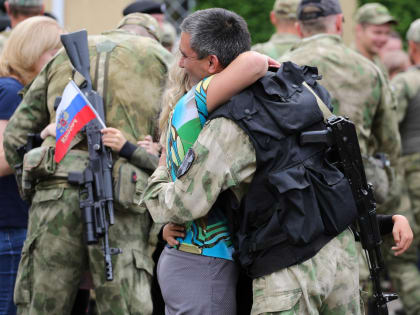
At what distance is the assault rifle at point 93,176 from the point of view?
4.21 m

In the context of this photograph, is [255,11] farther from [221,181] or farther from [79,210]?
[221,181]

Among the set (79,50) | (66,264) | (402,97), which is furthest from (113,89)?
(402,97)

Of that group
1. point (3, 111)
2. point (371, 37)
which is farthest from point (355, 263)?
point (371, 37)

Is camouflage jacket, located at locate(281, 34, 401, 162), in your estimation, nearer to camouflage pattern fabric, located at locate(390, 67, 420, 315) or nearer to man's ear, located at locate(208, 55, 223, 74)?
camouflage pattern fabric, located at locate(390, 67, 420, 315)

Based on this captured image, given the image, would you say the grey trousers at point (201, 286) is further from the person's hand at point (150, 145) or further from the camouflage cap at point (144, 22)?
the camouflage cap at point (144, 22)

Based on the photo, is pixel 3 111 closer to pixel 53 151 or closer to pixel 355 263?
pixel 53 151

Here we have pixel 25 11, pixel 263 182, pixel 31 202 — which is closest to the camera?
pixel 263 182

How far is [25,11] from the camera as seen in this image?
624 cm

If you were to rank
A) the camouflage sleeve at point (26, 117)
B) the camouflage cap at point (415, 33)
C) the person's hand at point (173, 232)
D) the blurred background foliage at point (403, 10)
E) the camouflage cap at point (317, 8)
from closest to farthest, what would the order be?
1. the person's hand at point (173, 232)
2. the camouflage sleeve at point (26, 117)
3. the camouflage cap at point (317, 8)
4. the camouflage cap at point (415, 33)
5. the blurred background foliage at point (403, 10)

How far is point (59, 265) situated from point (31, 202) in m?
0.46

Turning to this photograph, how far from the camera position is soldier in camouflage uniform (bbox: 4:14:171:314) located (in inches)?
172

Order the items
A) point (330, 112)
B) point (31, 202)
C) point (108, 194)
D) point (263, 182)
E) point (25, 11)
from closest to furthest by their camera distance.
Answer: point (263, 182) → point (330, 112) → point (108, 194) → point (31, 202) → point (25, 11)

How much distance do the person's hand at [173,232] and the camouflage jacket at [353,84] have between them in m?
2.23

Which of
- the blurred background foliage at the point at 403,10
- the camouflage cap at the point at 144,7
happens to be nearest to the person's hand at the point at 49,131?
the camouflage cap at the point at 144,7
